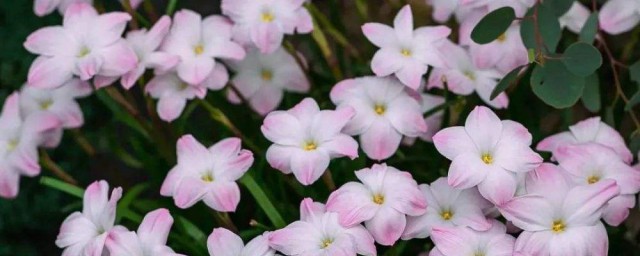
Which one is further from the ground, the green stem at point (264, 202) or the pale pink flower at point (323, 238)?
the pale pink flower at point (323, 238)

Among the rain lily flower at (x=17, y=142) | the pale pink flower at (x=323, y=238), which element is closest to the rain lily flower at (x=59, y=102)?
the rain lily flower at (x=17, y=142)

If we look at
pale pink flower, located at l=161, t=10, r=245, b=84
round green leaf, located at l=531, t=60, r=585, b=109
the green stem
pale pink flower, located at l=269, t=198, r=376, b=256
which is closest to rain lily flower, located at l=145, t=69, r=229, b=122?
pale pink flower, located at l=161, t=10, r=245, b=84

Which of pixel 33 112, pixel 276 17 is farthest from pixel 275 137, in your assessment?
pixel 33 112

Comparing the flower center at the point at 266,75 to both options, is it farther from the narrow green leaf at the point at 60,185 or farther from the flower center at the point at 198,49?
the narrow green leaf at the point at 60,185

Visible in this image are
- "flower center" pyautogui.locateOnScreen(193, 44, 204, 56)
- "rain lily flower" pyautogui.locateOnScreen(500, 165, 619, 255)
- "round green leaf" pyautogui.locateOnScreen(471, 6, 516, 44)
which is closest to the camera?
"rain lily flower" pyautogui.locateOnScreen(500, 165, 619, 255)

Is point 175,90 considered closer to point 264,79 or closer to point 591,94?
point 264,79

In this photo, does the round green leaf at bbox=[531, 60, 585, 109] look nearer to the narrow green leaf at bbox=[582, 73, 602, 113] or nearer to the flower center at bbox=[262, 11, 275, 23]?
the narrow green leaf at bbox=[582, 73, 602, 113]

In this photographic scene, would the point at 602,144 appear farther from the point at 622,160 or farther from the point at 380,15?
the point at 380,15
